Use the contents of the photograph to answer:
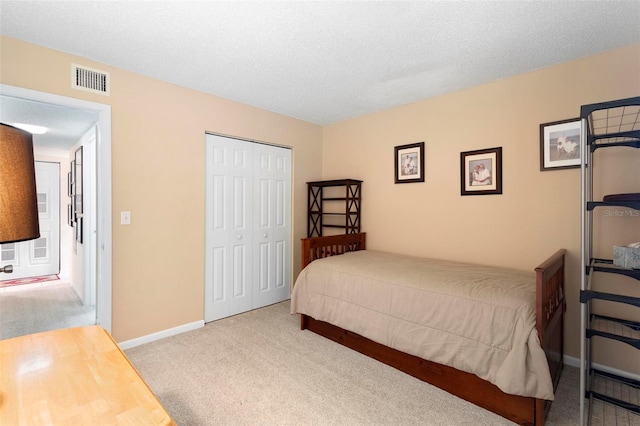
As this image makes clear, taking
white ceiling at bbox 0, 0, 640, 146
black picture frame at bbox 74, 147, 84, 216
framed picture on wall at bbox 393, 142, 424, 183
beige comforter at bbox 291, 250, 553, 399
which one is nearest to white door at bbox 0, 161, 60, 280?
black picture frame at bbox 74, 147, 84, 216

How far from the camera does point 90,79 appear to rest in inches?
95.0

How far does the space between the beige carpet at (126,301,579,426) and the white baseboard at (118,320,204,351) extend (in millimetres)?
62

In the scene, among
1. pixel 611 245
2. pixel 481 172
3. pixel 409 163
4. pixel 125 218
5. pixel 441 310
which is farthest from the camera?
pixel 409 163

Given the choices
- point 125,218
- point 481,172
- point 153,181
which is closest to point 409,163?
point 481,172

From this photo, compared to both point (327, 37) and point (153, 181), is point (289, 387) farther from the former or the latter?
point (327, 37)

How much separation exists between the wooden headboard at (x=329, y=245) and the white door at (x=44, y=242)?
197 inches

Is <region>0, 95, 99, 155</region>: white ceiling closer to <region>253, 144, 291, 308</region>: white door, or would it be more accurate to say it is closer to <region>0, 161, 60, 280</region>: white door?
<region>0, 161, 60, 280</region>: white door

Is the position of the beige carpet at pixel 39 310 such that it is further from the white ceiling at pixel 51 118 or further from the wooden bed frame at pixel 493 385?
the wooden bed frame at pixel 493 385

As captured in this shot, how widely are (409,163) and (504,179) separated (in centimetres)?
98

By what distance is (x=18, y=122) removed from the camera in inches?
135

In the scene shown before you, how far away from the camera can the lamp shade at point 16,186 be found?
0.78 meters

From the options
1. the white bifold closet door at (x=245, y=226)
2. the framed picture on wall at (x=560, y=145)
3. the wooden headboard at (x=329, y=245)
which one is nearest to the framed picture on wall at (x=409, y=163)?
the wooden headboard at (x=329, y=245)

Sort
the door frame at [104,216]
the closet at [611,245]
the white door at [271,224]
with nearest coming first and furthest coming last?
the closet at [611,245] → the door frame at [104,216] → the white door at [271,224]

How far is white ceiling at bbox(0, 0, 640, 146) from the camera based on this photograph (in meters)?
1.77
